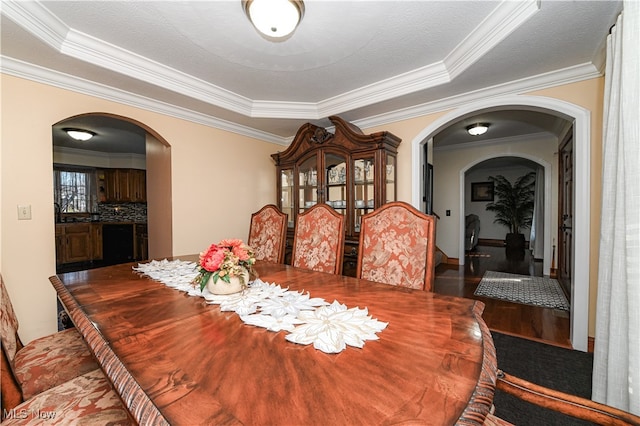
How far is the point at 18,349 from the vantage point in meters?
1.27

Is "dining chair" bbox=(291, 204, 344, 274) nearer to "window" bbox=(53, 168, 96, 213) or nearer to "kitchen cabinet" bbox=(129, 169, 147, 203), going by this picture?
"kitchen cabinet" bbox=(129, 169, 147, 203)

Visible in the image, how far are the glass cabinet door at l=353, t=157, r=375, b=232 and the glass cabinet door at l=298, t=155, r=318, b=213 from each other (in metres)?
0.51

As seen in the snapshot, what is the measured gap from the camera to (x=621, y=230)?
1341mm

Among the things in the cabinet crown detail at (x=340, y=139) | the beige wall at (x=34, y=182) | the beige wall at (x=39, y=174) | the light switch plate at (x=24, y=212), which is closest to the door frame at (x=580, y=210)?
the beige wall at (x=39, y=174)

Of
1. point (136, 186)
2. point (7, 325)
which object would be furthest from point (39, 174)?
point (136, 186)

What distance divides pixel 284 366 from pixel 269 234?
1.83 metres

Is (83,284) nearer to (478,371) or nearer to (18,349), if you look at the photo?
(18,349)

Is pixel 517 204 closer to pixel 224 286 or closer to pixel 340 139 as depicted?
pixel 340 139

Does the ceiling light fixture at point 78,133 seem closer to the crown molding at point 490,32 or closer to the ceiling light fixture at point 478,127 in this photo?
the crown molding at point 490,32

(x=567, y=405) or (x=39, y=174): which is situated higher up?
(x=39, y=174)

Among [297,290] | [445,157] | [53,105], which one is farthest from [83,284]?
[445,157]

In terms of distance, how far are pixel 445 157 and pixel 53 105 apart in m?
5.81

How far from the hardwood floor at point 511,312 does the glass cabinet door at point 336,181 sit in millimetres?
1893

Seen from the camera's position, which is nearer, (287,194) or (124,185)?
(287,194)
